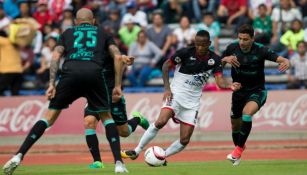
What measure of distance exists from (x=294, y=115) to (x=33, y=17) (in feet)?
30.0

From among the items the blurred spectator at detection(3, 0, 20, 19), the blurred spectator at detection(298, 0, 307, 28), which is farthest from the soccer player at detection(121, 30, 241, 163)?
the blurred spectator at detection(3, 0, 20, 19)

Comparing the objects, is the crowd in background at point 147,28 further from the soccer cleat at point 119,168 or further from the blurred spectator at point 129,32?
the soccer cleat at point 119,168

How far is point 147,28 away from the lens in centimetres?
2780

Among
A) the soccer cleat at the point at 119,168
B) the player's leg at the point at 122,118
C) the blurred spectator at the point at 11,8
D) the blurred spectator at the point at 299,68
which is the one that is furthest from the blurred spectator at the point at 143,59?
the soccer cleat at the point at 119,168

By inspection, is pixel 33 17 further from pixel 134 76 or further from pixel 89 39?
pixel 89 39

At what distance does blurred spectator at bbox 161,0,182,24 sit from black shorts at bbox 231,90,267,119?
11.8 m

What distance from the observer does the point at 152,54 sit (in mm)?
26750

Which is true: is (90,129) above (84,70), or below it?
below

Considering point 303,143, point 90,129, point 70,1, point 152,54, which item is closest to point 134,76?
point 152,54

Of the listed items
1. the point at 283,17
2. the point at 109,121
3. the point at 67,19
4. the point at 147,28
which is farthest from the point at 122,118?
the point at 283,17

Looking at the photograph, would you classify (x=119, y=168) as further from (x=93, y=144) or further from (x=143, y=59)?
(x=143, y=59)

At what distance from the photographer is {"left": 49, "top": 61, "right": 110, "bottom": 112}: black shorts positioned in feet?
46.5

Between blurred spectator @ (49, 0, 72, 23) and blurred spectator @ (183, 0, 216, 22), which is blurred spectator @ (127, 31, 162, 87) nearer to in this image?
blurred spectator @ (183, 0, 216, 22)

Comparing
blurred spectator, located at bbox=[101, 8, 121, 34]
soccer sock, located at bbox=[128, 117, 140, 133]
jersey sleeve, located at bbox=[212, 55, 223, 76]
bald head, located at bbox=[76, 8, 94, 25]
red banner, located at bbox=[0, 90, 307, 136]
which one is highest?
bald head, located at bbox=[76, 8, 94, 25]
